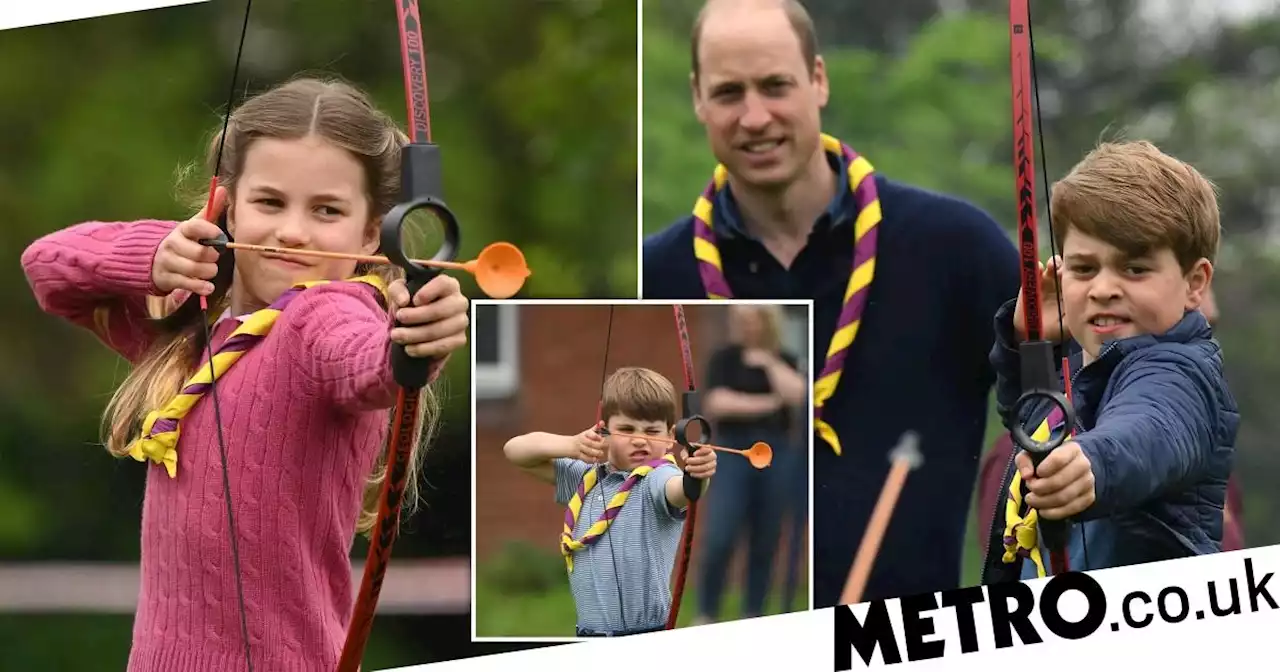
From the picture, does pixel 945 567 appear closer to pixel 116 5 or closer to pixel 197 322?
pixel 197 322

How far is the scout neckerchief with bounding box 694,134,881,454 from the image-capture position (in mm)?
2844

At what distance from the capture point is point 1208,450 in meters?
2.78

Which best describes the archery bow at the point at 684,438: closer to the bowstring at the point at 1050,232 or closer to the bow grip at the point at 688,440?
the bow grip at the point at 688,440

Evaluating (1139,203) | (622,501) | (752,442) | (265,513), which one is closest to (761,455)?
(752,442)

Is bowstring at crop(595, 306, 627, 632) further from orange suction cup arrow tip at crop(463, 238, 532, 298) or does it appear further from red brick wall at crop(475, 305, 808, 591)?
orange suction cup arrow tip at crop(463, 238, 532, 298)

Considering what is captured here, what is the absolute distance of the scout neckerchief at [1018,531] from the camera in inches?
108

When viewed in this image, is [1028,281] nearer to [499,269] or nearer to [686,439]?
[686,439]

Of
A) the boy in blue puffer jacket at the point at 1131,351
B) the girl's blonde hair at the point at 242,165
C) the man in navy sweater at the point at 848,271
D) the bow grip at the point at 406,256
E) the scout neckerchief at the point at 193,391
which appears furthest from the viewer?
the man in navy sweater at the point at 848,271

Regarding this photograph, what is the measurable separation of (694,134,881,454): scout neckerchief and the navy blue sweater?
0.01 meters

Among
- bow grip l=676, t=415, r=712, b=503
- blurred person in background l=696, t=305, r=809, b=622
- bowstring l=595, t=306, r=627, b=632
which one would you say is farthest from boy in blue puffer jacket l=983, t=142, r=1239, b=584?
bowstring l=595, t=306, r=627, b=632

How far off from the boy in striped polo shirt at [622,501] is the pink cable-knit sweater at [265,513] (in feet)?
1.60

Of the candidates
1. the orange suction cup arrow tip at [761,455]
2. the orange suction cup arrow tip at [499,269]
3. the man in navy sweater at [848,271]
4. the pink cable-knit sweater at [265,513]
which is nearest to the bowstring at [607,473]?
the man in navy sweater at [848,271]

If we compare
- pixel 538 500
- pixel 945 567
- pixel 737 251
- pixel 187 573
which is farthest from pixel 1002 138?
pixel 187 573

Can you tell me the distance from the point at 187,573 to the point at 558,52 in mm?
1061
